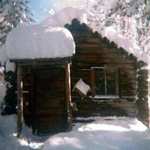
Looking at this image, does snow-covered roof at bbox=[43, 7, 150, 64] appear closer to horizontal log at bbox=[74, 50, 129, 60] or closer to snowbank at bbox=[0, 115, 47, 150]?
horizontal log at bbox=[74, 50, 129, 60]

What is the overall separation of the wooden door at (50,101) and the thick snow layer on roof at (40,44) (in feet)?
5.47

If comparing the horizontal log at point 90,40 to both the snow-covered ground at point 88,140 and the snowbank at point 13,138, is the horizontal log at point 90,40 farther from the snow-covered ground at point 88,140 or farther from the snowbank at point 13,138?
the snowbank at point 13,138

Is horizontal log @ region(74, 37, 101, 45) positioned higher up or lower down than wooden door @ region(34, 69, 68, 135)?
higher up

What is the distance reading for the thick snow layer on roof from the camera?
19.9 feet

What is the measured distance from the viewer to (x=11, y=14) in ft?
57.1

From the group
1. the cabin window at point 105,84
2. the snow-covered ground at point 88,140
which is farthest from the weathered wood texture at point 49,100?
the cabin window at point 105,84

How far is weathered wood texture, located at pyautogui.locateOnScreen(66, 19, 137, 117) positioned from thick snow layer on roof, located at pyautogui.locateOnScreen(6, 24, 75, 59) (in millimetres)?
2115

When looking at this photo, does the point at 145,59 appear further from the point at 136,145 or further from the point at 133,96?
the point at 136,145

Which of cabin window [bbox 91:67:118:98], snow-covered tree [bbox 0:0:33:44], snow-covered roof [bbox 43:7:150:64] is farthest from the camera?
snow-covered tree [bbox 0:0:33:44]

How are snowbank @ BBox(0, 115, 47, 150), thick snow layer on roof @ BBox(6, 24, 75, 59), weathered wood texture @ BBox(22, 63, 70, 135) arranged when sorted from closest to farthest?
snowbank @ BBox(0, 115, 47, 150)
thick snow layer on roof @ BBox(6, 24, 75, 59)
weathered wood texture @ BBox(22, 63, 70, 135)

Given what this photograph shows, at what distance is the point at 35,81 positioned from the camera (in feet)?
25.0

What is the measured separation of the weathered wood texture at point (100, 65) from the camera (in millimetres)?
8180

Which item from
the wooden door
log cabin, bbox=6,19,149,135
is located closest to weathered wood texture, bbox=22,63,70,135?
the wooden door

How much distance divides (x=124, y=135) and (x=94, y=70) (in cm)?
403
